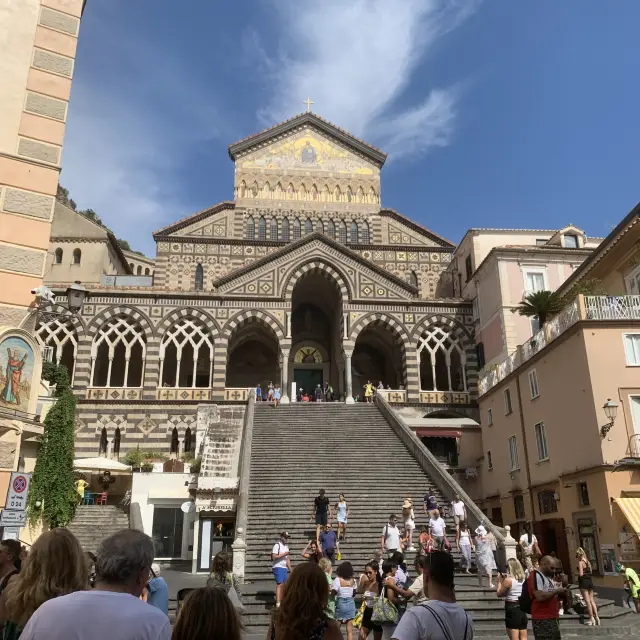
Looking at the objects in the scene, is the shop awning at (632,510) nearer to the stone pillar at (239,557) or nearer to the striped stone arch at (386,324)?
the stone pillar at (239,557)

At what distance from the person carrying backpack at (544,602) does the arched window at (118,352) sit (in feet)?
86.6

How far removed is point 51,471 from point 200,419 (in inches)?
357

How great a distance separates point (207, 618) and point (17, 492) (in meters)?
7.26

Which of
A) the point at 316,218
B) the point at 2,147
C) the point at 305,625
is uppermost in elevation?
the point at 316,218

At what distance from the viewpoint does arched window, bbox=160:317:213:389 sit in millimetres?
31422

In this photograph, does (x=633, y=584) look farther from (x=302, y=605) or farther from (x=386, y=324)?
(x=386, y=324)

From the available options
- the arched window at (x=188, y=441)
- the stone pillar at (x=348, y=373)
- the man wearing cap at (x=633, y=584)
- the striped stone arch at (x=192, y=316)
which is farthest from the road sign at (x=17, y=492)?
the stone pillar at (x=348, y=373)

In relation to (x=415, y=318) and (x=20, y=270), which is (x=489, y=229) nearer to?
(x=415, y=318)

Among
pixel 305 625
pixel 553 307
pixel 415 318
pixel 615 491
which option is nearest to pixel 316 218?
pixel 415 318

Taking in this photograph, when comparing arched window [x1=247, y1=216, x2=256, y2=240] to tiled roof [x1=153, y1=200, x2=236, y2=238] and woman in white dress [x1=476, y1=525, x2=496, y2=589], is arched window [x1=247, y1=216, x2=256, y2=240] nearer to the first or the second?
tiled roof [x1=153, y1=200, x2=236, y2=238]

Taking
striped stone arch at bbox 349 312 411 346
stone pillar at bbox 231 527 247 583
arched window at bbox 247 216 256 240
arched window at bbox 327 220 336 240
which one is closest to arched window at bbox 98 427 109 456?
striped stone arch at bbox 349 312 411 346

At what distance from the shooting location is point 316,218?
131 feet

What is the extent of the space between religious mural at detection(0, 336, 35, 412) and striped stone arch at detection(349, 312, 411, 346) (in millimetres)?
22598

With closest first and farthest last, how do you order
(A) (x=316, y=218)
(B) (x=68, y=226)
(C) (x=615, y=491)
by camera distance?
(C) (x=615, y=491)
(B) (x=68, y=226)
(A) (x=316, y=218)
